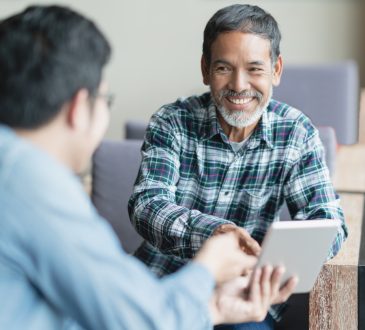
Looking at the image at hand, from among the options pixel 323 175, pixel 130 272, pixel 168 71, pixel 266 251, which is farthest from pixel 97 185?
pixel 168 71

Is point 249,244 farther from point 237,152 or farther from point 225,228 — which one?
point 237,152

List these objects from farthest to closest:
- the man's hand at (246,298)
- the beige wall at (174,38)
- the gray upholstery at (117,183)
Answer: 1. the beige wall at (174,38)
2. the gray upholstery at (117,183)
3. the man's hand at (246,298)

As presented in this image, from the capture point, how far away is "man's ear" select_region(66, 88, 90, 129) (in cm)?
113

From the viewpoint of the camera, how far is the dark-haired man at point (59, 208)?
1.05 m

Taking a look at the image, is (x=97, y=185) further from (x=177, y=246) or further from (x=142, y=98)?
(x=142, y=98)

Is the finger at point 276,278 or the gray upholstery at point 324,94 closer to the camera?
the finger at point 276,278

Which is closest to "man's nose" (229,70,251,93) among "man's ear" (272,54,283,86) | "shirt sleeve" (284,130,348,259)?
"man's ear" (272,54,283,86)

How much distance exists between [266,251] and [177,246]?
18.0 inches

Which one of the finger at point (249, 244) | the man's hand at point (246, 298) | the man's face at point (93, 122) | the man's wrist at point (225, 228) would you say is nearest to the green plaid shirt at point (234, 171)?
the man's wrist at point (225, 228)

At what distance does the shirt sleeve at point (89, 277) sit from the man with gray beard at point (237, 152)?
2.30ft

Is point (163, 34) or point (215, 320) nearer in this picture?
point (215, 320)

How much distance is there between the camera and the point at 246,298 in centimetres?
138

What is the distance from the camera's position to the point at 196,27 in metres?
4.55

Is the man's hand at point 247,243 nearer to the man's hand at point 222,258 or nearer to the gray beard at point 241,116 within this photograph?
the man's hand at point 222,258
